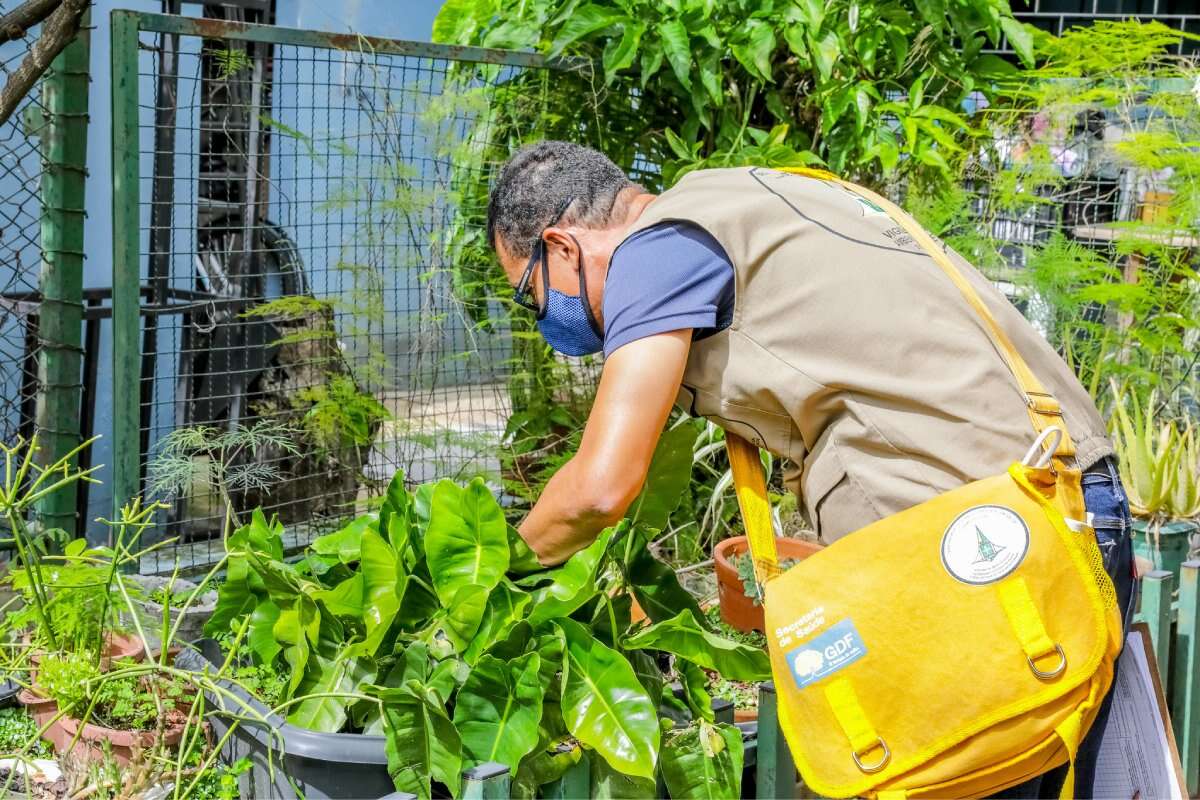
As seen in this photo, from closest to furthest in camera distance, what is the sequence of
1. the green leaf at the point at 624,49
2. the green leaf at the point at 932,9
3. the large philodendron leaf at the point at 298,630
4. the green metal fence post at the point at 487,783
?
the green metal fence post at the point at 487,783 < the large philodendron leaf at the point at 298,630 < the green leaf at the point at 624,49 < the green leaf at the point at 932,9

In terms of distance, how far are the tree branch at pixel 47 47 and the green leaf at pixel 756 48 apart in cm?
210

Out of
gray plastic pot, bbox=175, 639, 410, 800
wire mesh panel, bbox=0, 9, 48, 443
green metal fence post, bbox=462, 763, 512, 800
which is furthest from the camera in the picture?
wire mesh panel, bbox=0, 9, 48, 443

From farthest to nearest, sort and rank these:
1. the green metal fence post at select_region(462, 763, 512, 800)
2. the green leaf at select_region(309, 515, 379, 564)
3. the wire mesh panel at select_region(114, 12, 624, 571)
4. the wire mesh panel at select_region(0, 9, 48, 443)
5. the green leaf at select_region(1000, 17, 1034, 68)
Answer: the green leaf at select_region(1000, 17, 1034, 68) < the wire mesh panel at select_region(114, 12, 624, 571) < the wire mesh panel at select_region(0, 9, 48, 443) < the green leaf at select_region(309, 515, 379, 564) < the green metal fence post at select_region(462, 763, 512, 800)

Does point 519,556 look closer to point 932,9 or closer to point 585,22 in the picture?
point 585,22

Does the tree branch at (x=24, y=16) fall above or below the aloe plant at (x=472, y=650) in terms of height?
above

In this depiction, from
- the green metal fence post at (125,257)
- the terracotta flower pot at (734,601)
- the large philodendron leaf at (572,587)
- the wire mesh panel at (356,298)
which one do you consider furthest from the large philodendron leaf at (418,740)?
the wire mesh panel at (356,298)

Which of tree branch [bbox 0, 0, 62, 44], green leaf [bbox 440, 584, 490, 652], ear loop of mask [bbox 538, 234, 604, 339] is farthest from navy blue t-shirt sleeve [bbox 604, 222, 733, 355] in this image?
tree branch [bbox 0, 0, 62, 44]

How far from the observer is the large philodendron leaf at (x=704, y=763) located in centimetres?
221

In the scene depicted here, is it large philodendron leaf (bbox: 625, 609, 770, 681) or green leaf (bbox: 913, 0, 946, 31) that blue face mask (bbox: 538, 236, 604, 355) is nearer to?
large philodendron leaf (bbox: 625, 609, 770, 681)

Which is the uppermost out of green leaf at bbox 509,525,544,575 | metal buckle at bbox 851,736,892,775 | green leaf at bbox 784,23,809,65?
green leaf at bbox 784,23,809,65

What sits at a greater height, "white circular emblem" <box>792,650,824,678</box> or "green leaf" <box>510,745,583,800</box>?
"white circular emblem" <box>792,650,824,678</box>

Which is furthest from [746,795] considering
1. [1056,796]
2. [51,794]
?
[51,794]

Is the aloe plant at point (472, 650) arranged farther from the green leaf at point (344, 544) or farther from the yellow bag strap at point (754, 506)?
the yellow bag strap at point (754, 506)

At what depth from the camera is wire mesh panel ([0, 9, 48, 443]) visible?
11.5 feet
